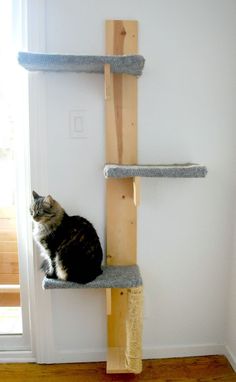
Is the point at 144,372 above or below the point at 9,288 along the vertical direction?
below

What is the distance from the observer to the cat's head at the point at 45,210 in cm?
127

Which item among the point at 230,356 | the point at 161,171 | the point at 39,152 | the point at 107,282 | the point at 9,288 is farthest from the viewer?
the point at 9,288

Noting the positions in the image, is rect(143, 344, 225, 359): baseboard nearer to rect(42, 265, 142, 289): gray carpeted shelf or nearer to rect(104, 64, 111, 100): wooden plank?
rect(42, 265, 142, 289): gray carpeted shelf

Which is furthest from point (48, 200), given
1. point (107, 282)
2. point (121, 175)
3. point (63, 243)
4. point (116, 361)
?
point (116, 361)

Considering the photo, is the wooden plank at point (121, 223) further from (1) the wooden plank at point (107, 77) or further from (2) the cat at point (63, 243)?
(1) the wooden plank at point (107, 77)

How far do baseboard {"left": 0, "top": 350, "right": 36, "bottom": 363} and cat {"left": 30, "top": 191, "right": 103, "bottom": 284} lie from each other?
591mm

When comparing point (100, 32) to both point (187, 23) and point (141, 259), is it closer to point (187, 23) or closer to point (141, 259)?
point (187, 23)

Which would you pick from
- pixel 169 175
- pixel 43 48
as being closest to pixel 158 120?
pixel 169 175

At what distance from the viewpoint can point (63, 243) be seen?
132 cm

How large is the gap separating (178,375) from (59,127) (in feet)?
4.72

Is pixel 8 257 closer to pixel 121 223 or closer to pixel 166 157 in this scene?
pixel 121 223

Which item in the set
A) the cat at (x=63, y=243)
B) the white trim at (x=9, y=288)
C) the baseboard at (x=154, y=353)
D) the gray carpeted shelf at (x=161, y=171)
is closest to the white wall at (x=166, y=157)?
the baseboard at (x=154, y=353)

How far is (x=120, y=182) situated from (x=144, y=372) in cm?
103

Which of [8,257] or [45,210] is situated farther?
[8,257]
